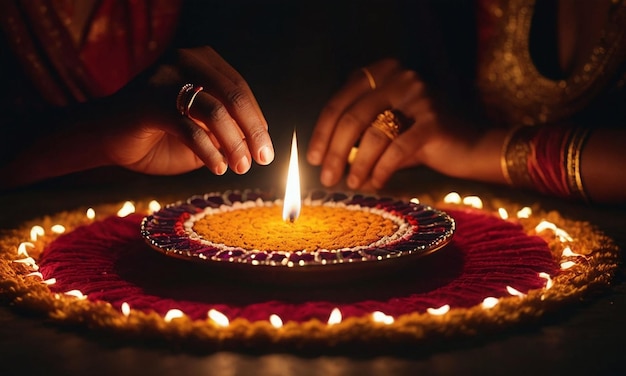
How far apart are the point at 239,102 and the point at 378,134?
1.36ft

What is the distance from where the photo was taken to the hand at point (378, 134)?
1.39 metres

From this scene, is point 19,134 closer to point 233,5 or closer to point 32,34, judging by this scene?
point 32,34

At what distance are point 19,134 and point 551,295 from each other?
104 centimetres

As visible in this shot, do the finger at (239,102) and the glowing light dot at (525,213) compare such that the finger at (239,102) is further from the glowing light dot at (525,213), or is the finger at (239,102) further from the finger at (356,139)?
the glowing light dot at (525,213)

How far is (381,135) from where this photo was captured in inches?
55.2

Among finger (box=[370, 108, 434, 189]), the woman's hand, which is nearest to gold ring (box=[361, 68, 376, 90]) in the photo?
the woman's hand

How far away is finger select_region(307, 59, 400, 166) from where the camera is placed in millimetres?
1422

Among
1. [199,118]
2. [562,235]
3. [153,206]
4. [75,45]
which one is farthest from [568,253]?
[75,45]

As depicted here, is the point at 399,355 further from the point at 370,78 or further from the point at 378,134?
the point at 370,78

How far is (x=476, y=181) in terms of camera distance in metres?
1.59

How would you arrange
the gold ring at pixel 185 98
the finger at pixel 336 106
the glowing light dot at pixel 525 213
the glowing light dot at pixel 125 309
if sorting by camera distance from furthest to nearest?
1. the finger at pixel 336 106
2. the glowing light dot at pixel 525 213
3. the gold ring at pixel 185 98
4. the glowing light dot at pixel 125 309

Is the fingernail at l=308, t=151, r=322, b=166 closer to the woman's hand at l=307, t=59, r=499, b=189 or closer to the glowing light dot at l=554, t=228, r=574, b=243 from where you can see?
the woman's hand at l=307, t=59, r=499, b=189

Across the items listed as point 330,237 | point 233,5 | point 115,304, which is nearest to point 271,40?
point 233,5

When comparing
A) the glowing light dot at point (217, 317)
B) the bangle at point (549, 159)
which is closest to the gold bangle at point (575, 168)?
the bangle at point (549, 159)
